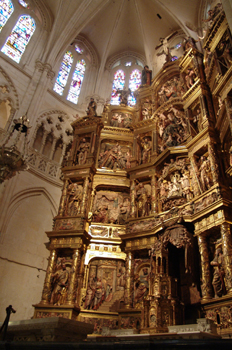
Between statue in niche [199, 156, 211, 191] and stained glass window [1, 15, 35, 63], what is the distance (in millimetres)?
14378

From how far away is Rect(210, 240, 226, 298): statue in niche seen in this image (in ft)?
26.4

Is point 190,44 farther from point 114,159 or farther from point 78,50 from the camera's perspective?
point 78,50

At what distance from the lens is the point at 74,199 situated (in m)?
13.5

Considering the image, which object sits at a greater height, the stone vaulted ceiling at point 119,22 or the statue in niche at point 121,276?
the stone vaulted ceiling at point 119,22

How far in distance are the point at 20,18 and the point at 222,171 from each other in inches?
715

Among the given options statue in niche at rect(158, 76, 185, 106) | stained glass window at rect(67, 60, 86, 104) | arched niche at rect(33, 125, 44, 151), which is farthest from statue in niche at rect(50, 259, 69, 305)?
stained glass window at rect(67, 60, 86, 104)

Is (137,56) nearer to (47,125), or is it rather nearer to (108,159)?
(47,125)

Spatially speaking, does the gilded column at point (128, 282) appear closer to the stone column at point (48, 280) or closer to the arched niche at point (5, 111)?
the stone column at point (48, 280)

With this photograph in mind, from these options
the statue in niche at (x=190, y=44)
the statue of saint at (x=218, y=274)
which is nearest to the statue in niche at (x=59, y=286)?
the statue of saint at (x=218, y=274)

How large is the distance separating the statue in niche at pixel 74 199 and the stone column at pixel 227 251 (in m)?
6.44

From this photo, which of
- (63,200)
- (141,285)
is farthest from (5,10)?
(141,285)

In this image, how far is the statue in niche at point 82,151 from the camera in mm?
14847

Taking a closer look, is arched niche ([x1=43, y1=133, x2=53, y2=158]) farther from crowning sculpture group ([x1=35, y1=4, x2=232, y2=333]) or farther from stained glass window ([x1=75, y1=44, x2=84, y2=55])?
stained glass window ([x1=75, y1=44, x2=84, y2=55])

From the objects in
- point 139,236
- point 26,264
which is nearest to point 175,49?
point 139,236
